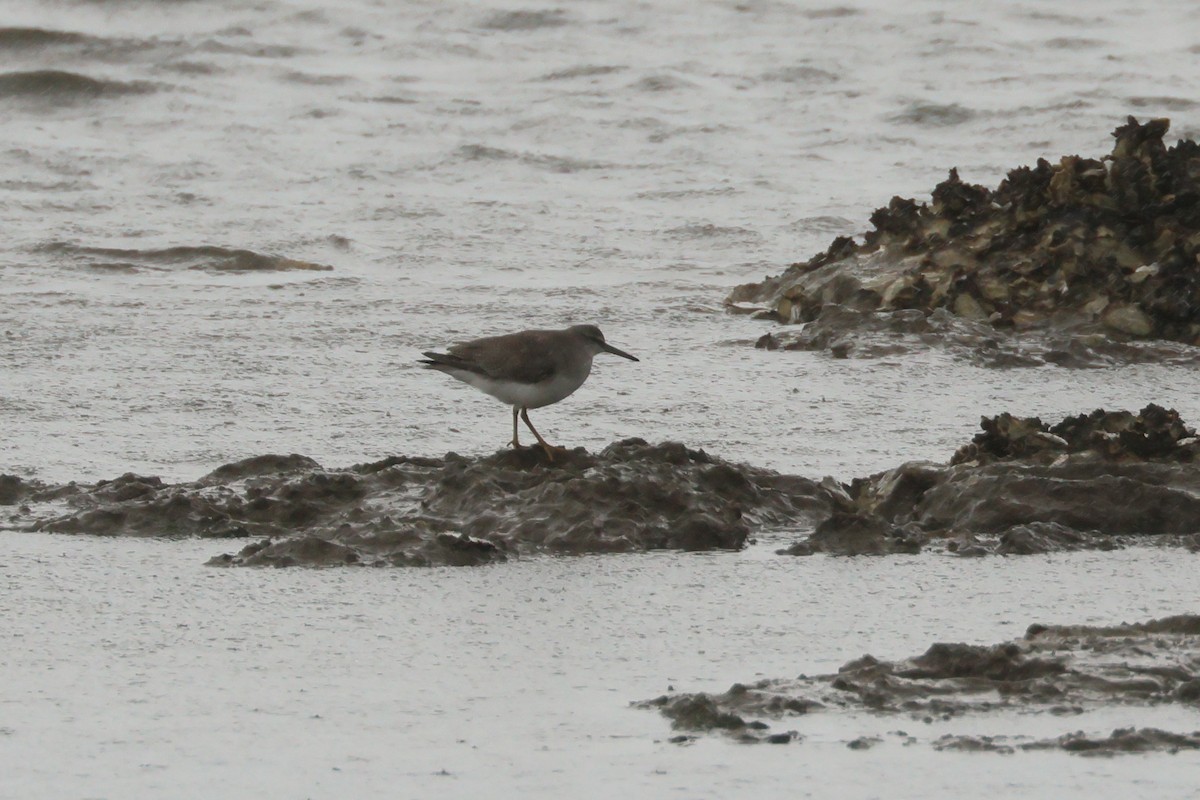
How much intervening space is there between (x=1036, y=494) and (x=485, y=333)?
3906mm

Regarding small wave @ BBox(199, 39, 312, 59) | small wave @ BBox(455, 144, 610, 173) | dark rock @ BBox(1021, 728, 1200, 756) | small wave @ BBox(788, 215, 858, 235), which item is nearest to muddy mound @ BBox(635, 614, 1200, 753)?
dark rock @ BBox(1021, 728, 1200, 756)

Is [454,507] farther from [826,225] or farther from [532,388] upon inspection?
[826,225]

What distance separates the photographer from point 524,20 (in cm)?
1855

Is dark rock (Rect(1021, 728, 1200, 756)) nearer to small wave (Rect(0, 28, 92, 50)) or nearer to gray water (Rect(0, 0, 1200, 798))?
gray water (Rect(0, 0, 1200, 798))

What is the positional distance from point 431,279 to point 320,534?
5.15 metres

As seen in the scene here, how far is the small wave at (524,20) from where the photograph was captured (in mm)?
18359

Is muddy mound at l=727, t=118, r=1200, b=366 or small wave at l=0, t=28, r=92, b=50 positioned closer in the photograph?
muddy mound at l=727, t=118, r=1200, b=366

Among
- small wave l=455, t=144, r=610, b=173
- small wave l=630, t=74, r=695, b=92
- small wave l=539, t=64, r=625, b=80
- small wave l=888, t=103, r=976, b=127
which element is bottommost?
small wave l=455, t=144, r=610, b=173

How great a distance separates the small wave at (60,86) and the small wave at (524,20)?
3.89 m

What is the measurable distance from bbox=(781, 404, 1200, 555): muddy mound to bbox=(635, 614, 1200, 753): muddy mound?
0.99 m

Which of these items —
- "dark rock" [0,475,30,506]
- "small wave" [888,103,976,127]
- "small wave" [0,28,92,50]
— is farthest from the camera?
"small wave" [0,28,92,50]

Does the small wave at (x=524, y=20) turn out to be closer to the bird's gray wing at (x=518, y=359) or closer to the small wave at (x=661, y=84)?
the small wave at (x=661, y=84)

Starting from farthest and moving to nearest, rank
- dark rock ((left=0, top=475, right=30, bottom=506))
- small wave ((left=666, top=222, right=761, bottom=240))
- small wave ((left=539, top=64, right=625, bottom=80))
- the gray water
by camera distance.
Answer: small wave ((left=539, top=64, right=625, bottom=80))
small wave ((left=666, top=222, right=761, bottom=240))
dark rock ((left=0, top=475, right=30, bottom=506))
the gray water

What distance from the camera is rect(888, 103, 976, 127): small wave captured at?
1529 centimetres
